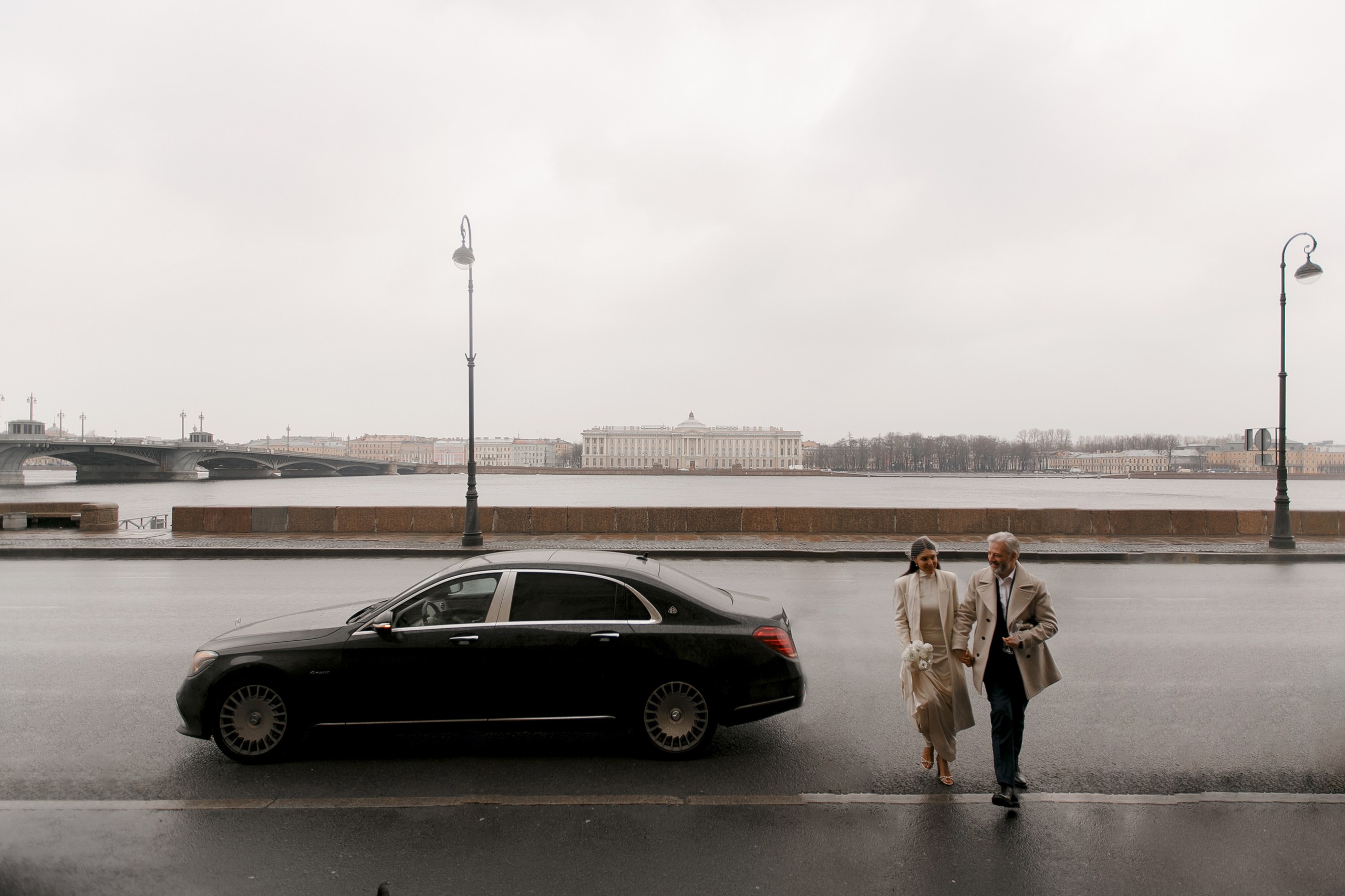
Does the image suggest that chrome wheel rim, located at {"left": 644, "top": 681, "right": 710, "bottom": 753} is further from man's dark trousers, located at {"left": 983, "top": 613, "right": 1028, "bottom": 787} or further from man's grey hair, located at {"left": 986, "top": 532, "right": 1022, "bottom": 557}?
man's grey hair, located at {"left": 986, "top": 532, "right": 1022, "bottom": 557}

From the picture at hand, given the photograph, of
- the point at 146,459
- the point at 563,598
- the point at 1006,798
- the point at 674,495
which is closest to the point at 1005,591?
the point at 1006,798

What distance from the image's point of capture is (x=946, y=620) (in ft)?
14.9

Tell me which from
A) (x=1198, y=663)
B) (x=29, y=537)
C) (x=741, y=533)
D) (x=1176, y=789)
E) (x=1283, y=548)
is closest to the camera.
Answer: (x=1176, y=789)

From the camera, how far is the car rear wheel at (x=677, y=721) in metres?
5.14

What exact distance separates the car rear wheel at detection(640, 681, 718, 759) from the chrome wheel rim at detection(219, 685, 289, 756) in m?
2.57

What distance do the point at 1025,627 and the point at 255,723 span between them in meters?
5.19

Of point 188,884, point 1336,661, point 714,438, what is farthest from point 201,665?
point 714,438

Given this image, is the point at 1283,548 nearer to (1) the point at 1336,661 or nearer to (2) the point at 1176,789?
(1) the point at 1336,661

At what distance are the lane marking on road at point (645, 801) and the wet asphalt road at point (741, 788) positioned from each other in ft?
0.25

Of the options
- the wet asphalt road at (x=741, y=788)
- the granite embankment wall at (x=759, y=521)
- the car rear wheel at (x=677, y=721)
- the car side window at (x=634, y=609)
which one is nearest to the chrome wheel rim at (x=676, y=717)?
the car rear wheel at (x=677, y=721)

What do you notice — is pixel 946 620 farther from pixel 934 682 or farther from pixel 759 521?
pixel 759 521

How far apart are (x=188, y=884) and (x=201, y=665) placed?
6.07 feet

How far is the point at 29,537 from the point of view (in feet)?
62.1

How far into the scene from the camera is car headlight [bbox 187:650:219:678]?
509cm
